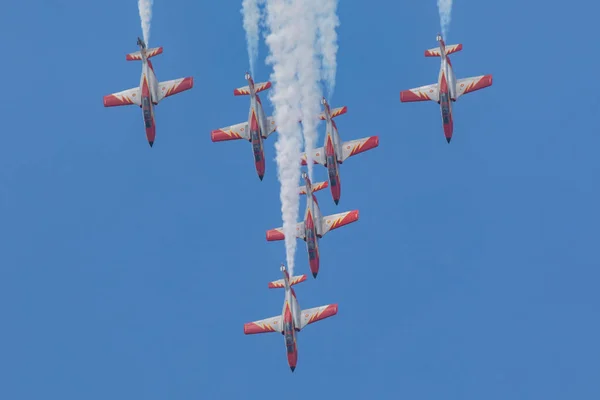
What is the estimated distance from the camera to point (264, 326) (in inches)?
3378

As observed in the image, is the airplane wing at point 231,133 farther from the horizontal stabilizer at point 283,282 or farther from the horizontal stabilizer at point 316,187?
the horizontal stabilizer at point 283,282

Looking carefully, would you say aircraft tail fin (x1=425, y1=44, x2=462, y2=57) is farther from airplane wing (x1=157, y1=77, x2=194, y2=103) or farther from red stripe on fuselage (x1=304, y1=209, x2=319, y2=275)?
airplane wing (x1=157, y1=77, x2=194, y2=103)

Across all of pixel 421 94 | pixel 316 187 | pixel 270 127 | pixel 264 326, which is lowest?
pixel 264 326

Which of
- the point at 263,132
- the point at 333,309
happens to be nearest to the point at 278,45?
the point at 263,132

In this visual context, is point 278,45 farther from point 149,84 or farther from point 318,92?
point 149,84

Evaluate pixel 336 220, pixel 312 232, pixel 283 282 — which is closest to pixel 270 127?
pixel 336 220

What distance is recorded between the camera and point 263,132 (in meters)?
86.2

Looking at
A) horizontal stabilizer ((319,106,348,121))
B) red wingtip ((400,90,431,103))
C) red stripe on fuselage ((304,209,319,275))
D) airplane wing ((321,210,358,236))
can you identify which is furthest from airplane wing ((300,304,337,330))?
red wingtip ((400,90,431,103))

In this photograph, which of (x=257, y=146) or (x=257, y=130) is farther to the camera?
(x=257, y=146)

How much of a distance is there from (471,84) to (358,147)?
6.71 meters

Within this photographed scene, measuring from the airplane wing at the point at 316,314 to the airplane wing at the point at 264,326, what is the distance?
5.05 ft

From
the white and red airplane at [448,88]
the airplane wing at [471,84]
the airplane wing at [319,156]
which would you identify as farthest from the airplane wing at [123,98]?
the airplane wing at [471,84]

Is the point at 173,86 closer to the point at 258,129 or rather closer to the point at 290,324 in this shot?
the point at 258,129

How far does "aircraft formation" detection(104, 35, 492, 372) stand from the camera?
83.7m
